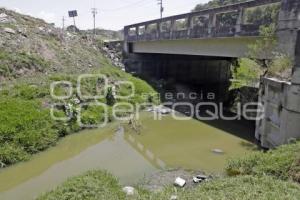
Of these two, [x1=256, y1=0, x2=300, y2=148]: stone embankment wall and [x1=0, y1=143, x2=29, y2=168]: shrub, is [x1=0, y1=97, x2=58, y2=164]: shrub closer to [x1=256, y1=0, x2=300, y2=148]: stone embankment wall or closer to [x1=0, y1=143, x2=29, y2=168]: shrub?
[x1=0, y1=143, x2=29, y2=168]: shrub

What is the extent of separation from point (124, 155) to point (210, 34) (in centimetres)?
738

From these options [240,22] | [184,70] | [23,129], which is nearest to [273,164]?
[240,22]

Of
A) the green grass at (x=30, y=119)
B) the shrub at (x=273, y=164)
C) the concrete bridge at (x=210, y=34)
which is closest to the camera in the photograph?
the shrub at (x=273, y=164)

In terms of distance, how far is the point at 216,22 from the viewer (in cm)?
1508

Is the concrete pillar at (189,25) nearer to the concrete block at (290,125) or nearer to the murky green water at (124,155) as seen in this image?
the murky green water at (124,155)

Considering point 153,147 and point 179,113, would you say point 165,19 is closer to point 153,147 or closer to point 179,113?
point 179,113

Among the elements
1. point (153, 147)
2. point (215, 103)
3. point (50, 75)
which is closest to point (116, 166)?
point (153, 147)

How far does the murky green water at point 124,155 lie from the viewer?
9.27m

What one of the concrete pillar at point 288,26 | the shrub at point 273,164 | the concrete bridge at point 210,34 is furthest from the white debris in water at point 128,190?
the concrete bridge at point 210,34

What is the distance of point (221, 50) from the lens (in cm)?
1508

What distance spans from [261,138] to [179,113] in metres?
6.42

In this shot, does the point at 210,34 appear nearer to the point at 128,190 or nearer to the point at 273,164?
the point at 273,164

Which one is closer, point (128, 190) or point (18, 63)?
point (128, 190)

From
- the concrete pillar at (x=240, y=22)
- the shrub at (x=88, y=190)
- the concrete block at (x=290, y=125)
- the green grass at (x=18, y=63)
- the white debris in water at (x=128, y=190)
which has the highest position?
the concrete pillar at (x=240, y=22)
